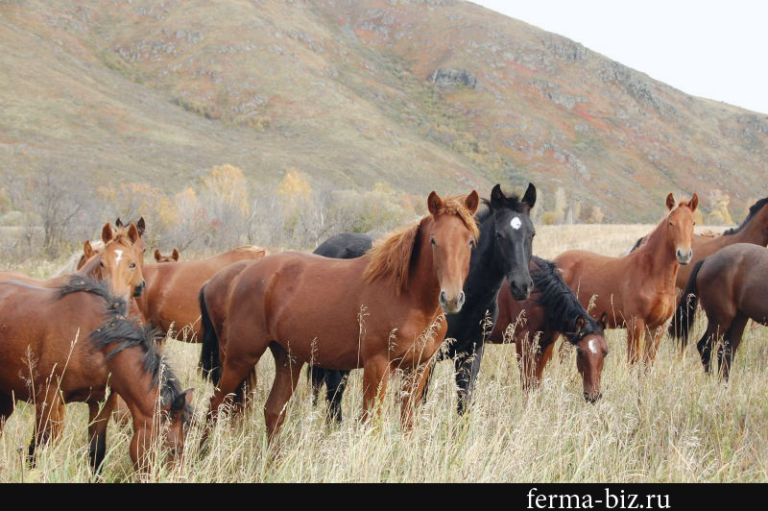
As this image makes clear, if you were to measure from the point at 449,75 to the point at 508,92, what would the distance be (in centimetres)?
1174

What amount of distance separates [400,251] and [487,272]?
1295mm

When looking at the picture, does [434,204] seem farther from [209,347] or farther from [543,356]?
[543,356]

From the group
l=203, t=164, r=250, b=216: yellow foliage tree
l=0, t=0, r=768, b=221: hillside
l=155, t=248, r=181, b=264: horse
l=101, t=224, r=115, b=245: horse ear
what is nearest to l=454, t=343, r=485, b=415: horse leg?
l=101, t=224, r=115, b=245: horse ear

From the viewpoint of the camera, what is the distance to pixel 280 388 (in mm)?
4949

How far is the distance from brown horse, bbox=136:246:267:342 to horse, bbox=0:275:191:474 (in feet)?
12.3

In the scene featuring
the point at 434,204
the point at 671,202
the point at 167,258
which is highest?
the point at 671,202

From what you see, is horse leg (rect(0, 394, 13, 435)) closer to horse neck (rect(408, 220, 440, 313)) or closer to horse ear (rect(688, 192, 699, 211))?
horse neck (rect(408, 220, 440, 313))

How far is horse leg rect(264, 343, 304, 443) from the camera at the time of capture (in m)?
4.84

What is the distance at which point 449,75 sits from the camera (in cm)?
11412

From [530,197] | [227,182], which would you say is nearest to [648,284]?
[530,197]

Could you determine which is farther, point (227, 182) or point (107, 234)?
point (227, 182)

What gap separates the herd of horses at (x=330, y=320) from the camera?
3.82 metres

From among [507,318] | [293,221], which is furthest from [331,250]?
[293,221]

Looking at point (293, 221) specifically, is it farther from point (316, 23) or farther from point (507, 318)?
point (316, 23)
